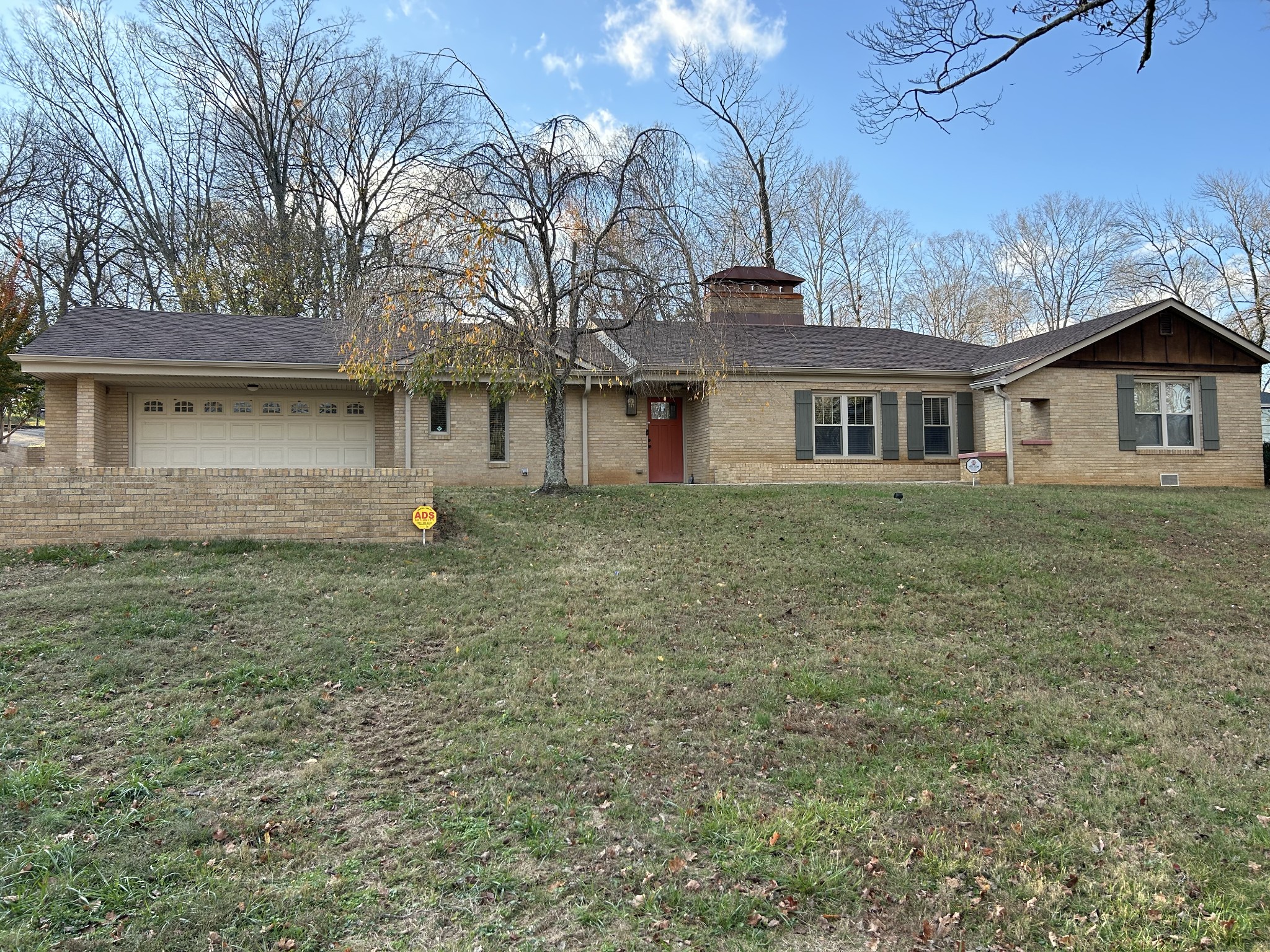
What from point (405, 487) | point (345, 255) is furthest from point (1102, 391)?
point (345, 255)

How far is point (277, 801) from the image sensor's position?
3.98 metres

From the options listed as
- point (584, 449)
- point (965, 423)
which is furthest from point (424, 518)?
point (965, 423)

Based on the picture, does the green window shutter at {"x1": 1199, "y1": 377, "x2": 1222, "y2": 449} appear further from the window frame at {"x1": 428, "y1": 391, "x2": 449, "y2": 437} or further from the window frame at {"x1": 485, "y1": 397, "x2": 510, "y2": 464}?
the window frame at {"x1": 428, "y1": 391, "x2": 449, "y2": 437}

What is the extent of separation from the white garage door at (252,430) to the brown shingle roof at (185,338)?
3.57ft

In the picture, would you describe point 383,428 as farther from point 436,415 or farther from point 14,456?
point 14,456

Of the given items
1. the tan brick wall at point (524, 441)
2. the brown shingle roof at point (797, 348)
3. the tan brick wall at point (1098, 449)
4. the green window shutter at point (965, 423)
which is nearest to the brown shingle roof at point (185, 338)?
Result: the tan brick wall at point (524, 441)

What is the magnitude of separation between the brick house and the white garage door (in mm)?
37

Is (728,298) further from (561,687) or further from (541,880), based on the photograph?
(541,880)

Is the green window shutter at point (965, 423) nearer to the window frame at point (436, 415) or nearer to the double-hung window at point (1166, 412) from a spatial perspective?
the double-hung window at point (1166, 412)

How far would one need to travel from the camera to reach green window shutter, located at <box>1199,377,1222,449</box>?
57.3 ft

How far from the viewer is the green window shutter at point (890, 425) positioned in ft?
58.9

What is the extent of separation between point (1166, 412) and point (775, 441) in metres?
9.13

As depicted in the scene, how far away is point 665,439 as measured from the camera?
18.7 m

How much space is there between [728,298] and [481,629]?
792 centimetres
